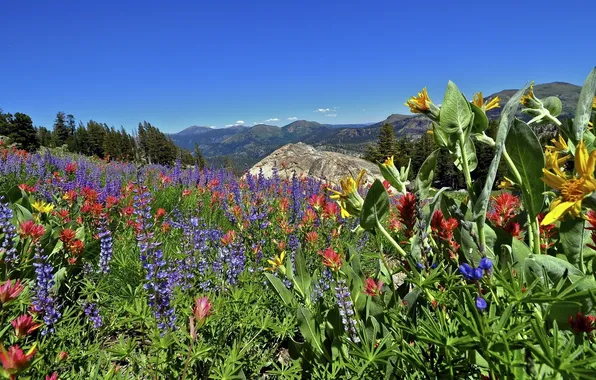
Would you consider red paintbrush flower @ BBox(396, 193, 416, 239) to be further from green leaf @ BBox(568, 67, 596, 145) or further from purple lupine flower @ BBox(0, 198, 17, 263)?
purple lupine flower @ BBox(0, 198, 17, 263)

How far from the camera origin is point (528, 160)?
4.03ft

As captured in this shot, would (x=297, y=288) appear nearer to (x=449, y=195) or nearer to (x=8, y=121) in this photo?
(x=449, y=195)

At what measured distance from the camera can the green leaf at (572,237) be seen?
116 cm

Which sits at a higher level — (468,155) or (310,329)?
(468,155)

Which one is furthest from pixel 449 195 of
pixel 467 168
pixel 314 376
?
pixel 314 376

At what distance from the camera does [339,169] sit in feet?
38.9

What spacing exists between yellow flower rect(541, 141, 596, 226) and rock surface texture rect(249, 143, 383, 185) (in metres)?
10.2

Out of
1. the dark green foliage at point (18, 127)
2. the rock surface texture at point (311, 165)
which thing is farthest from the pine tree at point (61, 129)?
the rock surface texture at point (311, 165)

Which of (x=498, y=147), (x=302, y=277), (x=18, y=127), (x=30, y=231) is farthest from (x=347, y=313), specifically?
(x=18, y=127)

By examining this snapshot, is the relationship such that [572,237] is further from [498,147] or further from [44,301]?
[44,301]

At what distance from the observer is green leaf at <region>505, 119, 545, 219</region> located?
1.19m

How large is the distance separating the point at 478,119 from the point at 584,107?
0.36 metres

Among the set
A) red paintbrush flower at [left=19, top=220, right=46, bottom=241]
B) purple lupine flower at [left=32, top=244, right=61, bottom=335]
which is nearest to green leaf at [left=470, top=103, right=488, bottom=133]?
purple lupine flower at [left=32, top=244, right=61, bottom=335]

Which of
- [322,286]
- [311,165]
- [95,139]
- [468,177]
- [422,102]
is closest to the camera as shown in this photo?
[468,177]
